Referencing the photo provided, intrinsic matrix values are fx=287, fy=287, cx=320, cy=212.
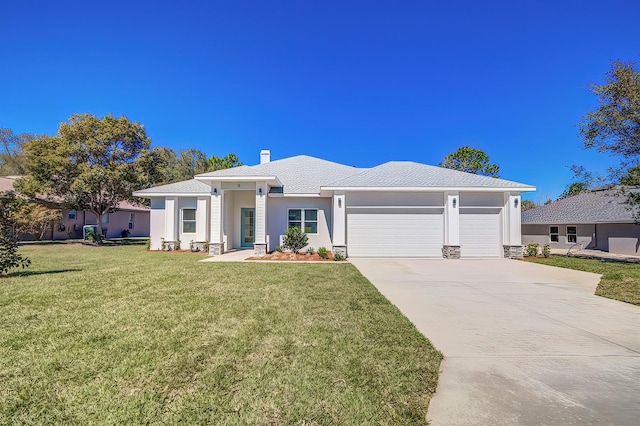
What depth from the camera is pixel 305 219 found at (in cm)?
1474

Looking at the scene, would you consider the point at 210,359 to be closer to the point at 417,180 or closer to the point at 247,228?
the point at 417,180

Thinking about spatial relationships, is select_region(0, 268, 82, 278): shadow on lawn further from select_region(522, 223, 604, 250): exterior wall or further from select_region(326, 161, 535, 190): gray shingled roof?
select_region(522, 223, 604, 250): exterior wall

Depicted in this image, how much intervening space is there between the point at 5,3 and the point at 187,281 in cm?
1296

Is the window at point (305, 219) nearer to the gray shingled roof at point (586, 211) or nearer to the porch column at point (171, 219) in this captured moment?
the porch column at point (171, 219)

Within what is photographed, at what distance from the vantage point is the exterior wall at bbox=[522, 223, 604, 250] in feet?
63.4

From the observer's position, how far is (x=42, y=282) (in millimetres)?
7043

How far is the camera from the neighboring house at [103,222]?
22.8m

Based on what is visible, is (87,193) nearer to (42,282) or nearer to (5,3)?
(5,3)

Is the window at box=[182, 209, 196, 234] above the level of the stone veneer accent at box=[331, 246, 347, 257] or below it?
above

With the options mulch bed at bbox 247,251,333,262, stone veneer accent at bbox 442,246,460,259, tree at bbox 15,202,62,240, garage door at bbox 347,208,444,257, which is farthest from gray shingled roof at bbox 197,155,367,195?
tree at bbox 15,202,62,240

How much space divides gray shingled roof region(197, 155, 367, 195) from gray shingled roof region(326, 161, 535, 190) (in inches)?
79.1

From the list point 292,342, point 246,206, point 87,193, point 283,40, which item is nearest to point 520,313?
point 292,342

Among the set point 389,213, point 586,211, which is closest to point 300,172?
point 389,213

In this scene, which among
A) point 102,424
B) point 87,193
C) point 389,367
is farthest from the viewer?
point 87,193
